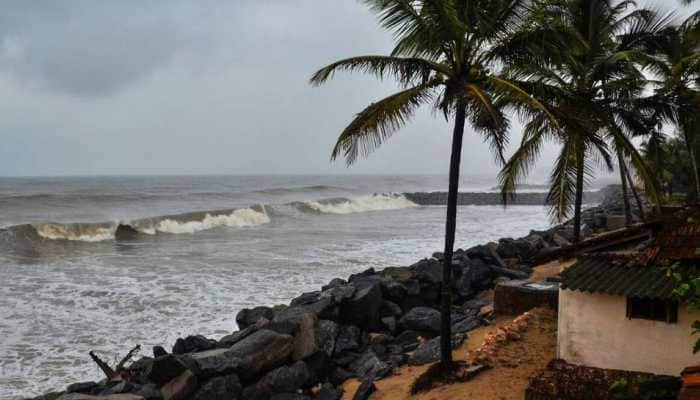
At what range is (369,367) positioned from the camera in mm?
9484

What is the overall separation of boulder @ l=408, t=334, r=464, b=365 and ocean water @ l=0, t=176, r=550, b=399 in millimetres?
4238

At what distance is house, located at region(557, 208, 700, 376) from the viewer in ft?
20.8

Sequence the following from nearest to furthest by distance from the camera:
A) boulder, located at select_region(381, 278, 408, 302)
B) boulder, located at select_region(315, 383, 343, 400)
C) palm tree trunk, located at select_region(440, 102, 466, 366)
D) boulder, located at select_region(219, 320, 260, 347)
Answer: palm tree trunk, located at select_region(440, 102, 466, 366) → boulder, located at select_region(315, 383, 343, 400) → boulder, located at select_region(219, 320, 260, 347) → boulder, located at select_region(381, 278, 408, 302)

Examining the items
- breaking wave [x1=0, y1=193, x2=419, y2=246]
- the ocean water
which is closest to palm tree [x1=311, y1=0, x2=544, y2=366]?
the ocean water

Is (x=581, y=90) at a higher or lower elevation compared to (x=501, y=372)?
higher

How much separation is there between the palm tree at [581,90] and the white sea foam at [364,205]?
112 ft

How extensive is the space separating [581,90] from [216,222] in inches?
1072

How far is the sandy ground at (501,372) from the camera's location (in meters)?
7.43

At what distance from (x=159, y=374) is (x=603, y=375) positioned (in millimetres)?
5919

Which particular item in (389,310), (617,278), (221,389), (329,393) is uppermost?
(617,278)

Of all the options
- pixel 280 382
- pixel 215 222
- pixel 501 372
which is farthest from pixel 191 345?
pixel 215 222

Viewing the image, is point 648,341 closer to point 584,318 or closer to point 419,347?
point 584,318

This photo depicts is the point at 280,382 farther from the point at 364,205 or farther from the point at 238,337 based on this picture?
the point at 364,205

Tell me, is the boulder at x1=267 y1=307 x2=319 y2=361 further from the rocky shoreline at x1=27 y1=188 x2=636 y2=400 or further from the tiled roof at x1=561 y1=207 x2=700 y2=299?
the tiled roof at x1=561 y1=207 x2=700 y2=299
